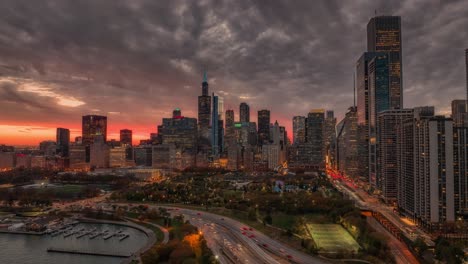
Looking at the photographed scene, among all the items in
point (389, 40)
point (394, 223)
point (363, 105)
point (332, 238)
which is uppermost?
point (389, 40)

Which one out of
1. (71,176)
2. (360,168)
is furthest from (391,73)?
(71,176)

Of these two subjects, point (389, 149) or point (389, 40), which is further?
point (389, 40)

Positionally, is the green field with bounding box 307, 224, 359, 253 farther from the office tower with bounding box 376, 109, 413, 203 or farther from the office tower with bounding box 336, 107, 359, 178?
the office tower with bounding box 336, 107, 359, 178

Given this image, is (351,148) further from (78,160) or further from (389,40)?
(78,160)

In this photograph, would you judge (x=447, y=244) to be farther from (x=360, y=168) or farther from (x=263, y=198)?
(x=360, y=168)

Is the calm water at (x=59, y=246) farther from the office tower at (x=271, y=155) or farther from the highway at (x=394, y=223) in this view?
the office tower at (x=271, y=155)

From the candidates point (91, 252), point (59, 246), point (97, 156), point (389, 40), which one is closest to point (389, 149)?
point (389, 40)

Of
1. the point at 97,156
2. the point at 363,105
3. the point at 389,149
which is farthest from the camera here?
the point at 97,156
